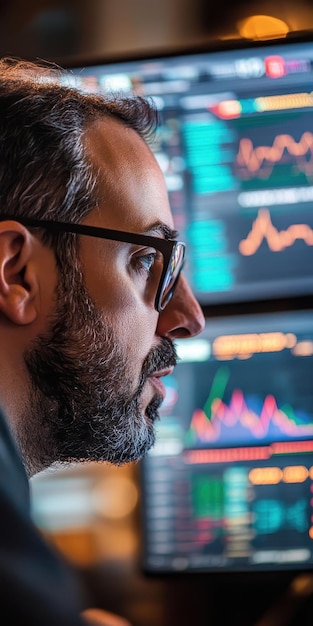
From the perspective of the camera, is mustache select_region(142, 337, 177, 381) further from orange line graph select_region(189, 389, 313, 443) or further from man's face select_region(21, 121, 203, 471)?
orange line graph select_region(189, 389, 313, 443)

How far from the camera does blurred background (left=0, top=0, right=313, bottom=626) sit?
1667mm

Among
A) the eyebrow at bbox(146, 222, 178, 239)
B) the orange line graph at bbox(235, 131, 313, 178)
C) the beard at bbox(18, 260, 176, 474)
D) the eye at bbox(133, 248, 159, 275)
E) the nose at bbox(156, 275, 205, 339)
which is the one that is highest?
the orange line graph at bbox(235, 131, 313, 178)

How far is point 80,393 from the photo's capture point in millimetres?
1066

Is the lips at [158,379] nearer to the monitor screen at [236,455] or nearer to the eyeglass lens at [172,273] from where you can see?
the eyeglass lens at [172,273]

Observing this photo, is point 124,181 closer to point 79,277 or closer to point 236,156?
point 79,277

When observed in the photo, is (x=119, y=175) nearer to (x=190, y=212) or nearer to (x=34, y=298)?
(x=34, y=298)

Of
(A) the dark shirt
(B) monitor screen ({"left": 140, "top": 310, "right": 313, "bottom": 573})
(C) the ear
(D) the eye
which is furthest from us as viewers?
(B) monitor screen ({"left": 140, "top": 310, "right": 313, "bottom": 573})

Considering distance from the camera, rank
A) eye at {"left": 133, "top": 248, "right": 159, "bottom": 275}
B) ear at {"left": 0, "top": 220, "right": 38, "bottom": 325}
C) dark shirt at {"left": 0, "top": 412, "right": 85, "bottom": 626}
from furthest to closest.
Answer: eye at {"left": 133, "top": 248, "right": 159, "bottom": 275}, ear at {"left": 0, "top": 220, "right": 38, "bottom": 325}, dark shirt at {"left": 0, "top": 412, "right": 85, "bottom": 626}

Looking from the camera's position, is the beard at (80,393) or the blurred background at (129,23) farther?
the blurred background at (129,23)

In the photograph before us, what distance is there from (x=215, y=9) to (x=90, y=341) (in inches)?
33.5

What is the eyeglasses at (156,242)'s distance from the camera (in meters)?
1.03

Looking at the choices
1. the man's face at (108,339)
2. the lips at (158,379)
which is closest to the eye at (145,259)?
the man's face at (108,339)

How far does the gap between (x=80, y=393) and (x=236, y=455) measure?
0.59 metres

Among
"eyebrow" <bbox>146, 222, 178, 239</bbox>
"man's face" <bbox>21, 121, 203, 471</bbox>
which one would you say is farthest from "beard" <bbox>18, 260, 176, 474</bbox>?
"eyebrow" <bbox>146, 222, 178, 239</bbox>
